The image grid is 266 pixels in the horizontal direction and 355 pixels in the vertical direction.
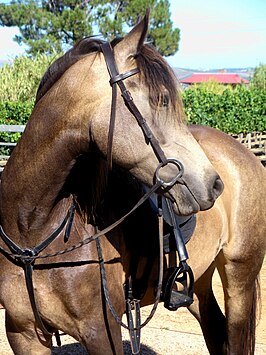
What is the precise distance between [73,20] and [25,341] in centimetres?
3079

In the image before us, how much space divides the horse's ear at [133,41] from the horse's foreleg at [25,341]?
1398mm

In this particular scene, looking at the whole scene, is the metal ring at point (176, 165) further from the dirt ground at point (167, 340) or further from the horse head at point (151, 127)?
the dirt ground at point (167, 340)

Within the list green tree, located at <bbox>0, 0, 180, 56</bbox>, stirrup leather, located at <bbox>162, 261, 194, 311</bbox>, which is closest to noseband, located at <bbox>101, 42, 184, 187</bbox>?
stirrup leather, located at <bbox>162, 261, 194, 311</bbox>

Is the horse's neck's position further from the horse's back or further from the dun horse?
the horse's back

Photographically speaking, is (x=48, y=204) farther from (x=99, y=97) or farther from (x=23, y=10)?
(x=23, y=10)

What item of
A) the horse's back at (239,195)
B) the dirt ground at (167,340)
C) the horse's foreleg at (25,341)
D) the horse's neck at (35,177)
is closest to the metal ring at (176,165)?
the horse's neck at (35,177)

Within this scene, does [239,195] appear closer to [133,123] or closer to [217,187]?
[217,187]

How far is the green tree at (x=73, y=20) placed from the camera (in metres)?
32.1

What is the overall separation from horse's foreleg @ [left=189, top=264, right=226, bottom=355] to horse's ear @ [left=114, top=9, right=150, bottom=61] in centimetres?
210

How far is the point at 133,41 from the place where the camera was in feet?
7.58

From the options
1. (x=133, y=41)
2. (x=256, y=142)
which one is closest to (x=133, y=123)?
(x=133, y=41)

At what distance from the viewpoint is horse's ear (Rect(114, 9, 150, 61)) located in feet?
7.44

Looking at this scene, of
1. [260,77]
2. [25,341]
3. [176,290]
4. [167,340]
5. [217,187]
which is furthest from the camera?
[260,77]

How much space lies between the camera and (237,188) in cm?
376
